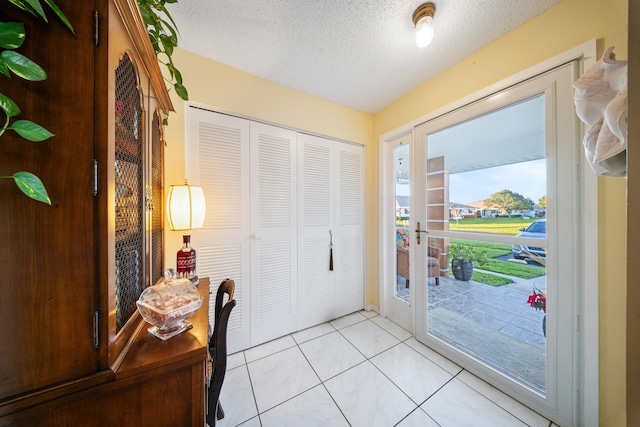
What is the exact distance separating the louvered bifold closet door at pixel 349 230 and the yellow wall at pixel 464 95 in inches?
5.2

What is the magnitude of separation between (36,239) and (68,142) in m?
0.25

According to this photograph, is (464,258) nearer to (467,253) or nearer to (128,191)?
(467,253)

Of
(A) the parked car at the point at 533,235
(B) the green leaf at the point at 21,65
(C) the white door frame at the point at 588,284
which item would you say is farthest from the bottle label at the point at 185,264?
(C) the white door frame at the point at 588,284

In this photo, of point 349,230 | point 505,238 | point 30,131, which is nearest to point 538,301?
point 505,238

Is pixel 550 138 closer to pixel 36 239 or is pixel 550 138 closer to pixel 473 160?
pixel 473 160

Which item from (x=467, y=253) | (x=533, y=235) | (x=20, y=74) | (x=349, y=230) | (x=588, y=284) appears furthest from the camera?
(x=349, y=230)

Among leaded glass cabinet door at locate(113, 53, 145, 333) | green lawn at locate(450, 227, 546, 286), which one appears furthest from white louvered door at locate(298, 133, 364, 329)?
leaded glass cabinet door at locate(113, 53, 145, 333)

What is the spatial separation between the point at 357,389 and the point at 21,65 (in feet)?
6.94

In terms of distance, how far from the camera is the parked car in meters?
1.35

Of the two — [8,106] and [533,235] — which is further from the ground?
[8,106]

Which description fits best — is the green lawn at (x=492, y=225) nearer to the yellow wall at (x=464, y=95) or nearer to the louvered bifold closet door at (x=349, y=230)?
the yellow wall at (x=464, y=95)

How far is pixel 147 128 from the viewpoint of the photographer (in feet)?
3.29

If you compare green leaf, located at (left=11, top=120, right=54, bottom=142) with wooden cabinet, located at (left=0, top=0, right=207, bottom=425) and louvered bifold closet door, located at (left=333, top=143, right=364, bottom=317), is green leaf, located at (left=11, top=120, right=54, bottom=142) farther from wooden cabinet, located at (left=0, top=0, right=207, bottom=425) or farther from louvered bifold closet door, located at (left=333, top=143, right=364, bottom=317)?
louvered bifold closet door, located at (left=333, top=143, right=364, bottom=317)

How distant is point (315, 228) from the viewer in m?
2.29
